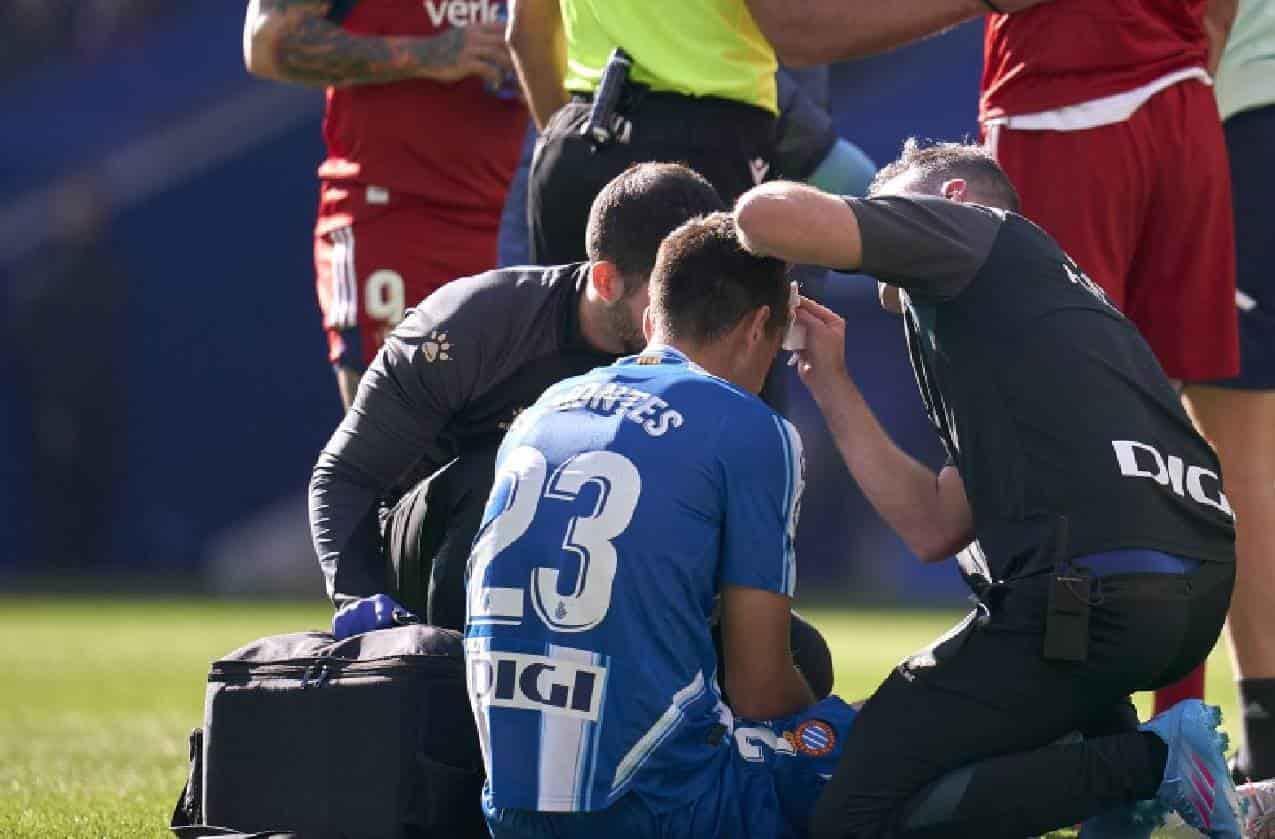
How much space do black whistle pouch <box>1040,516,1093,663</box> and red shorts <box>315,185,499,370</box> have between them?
2852mm

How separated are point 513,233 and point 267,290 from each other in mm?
7164

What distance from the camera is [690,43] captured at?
469 centimetres

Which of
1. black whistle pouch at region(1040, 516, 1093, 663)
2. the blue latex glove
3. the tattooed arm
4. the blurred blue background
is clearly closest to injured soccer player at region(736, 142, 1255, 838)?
black whistle pouch at region(1040, 516, 1093, 663)

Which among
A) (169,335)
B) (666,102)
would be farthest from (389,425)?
(169,335)

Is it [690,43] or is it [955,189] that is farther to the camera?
[690,43]

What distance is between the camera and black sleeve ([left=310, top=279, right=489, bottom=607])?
432cm

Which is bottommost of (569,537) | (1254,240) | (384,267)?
(569,537)

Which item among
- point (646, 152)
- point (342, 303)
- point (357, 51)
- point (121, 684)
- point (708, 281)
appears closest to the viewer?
point (708, 281)

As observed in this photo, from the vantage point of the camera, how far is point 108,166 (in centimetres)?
1378

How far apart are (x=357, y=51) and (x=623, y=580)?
2.96m

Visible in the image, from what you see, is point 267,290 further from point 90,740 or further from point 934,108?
point 90,740

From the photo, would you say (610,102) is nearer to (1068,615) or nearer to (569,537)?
(569,537)

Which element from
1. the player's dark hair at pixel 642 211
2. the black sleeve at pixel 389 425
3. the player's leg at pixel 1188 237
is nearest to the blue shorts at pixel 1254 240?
the player's leg at pixel 1188 237

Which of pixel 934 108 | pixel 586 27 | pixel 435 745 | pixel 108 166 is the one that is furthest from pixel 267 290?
pixel 435 745
